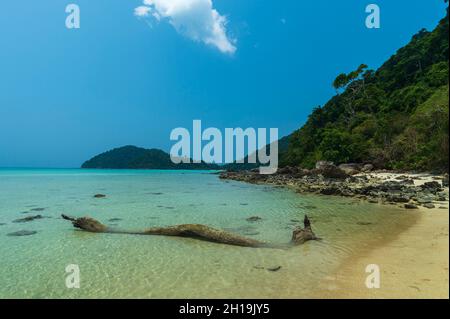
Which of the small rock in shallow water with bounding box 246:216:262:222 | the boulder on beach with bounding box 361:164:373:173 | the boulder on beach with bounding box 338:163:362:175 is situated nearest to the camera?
the small rock in shallow water with bounding box 246:216:262:222

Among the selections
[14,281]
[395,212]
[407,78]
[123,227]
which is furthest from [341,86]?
[14,281]

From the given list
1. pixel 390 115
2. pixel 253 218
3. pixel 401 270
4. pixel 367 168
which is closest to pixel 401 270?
pixel 401 270

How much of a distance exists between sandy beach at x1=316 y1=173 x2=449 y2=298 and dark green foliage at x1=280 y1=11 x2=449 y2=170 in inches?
650

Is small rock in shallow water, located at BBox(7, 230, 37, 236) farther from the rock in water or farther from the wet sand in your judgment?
the wet sand

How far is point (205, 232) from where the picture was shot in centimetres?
936

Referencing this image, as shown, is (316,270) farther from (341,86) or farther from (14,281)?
(341,86)

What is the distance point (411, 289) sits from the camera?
15.8 ft

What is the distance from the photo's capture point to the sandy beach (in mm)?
4809

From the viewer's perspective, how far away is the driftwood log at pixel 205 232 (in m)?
8.61

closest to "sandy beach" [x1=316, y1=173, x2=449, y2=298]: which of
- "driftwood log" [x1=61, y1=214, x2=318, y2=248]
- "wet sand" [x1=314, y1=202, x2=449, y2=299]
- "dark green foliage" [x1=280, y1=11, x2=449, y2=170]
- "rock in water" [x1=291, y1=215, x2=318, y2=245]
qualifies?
"wet sand" [x1=314, y1=202, x2=449, y2=299]

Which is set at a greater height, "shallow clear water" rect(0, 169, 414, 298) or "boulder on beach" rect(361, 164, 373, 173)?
"boulder on beach" rect(361, 164, 373, 173)

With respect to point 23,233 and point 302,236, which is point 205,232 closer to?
point 302,236
